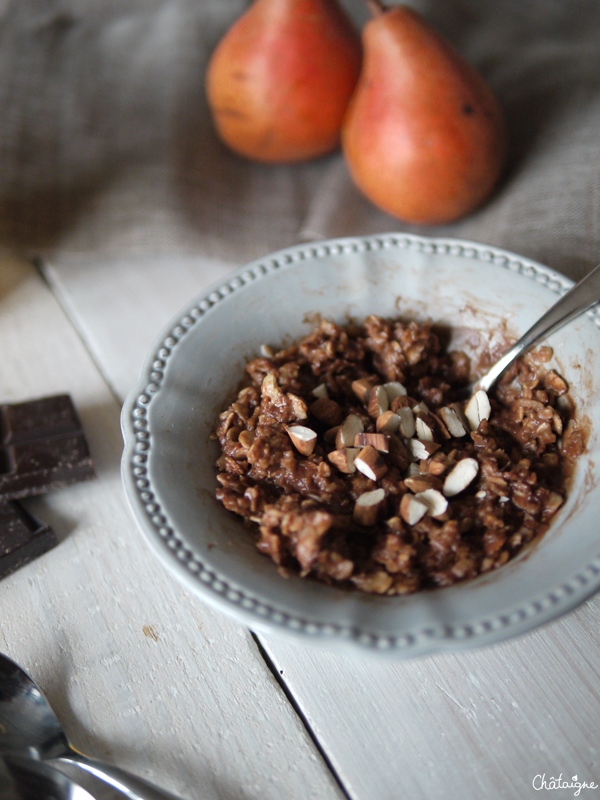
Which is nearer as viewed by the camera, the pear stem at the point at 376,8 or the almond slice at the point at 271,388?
the almond slice at the point at 271,388

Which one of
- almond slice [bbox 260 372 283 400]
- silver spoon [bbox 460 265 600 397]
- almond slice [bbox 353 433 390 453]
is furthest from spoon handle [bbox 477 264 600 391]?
almond slice [bbox 260 372 283 400]

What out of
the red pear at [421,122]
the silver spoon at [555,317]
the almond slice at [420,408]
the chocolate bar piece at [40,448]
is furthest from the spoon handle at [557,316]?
the chocolate bar piece at [40,448]

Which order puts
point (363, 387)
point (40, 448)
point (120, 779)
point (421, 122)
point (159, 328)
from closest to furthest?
1. point (120, 779)
2. point (363, 387)
3. point (40, 448)
4. point (421, 122)
5. point (159, 328)

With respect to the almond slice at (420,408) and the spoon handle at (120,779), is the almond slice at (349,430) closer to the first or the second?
the almond slice at (420,408)

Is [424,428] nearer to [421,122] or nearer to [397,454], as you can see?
[397,454]

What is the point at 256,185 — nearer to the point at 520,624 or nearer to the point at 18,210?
the point at 18,210

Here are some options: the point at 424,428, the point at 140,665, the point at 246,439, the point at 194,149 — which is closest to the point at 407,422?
the point at 424,428

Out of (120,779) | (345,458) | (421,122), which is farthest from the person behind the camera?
(421,122)
